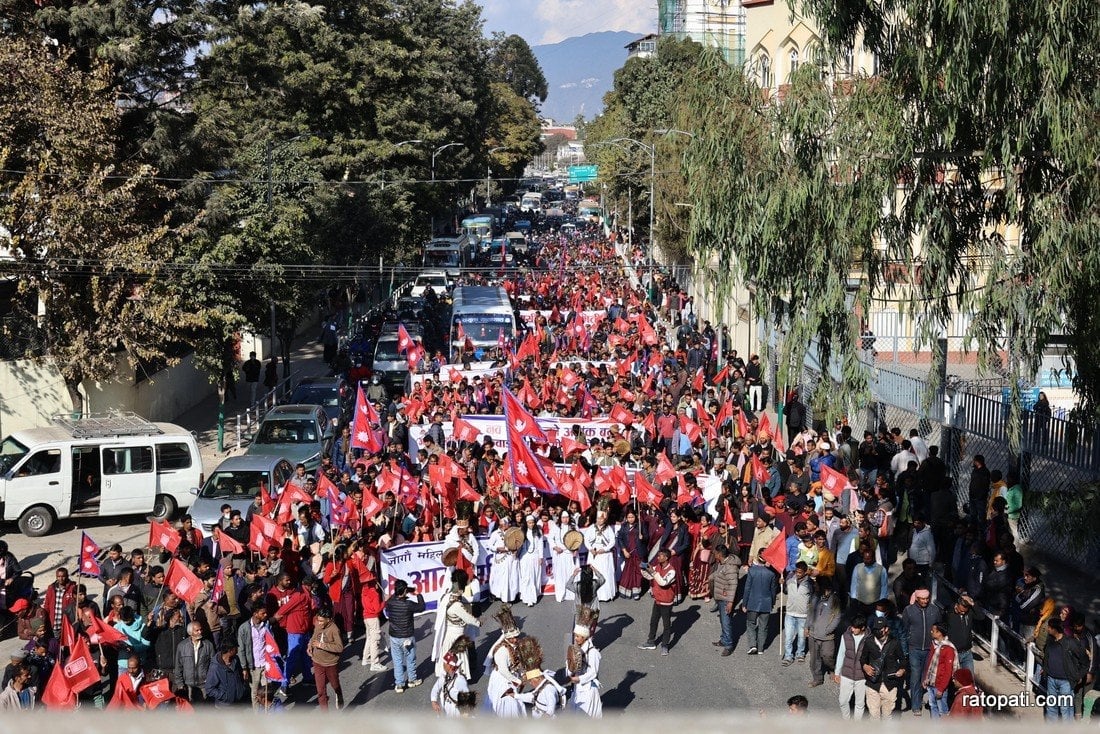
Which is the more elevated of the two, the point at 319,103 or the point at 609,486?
the point at 319,103

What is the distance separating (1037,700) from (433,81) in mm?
65732

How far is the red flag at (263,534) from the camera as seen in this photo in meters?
15.0

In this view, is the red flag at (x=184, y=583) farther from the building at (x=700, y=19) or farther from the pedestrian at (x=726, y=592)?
the building at (x=700, y=19)

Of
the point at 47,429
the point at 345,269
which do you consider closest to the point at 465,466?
the point at 47,429

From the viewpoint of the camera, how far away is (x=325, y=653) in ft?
37.5

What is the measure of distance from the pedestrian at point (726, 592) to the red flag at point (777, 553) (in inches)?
13.5

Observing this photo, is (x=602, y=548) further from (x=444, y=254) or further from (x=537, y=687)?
(x=444, y=254)

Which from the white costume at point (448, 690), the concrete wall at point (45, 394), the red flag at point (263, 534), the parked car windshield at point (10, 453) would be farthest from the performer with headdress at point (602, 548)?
the concrete wall at point (45, 394)

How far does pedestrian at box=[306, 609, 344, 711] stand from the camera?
11375 mm

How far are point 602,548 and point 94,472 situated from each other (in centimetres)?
902

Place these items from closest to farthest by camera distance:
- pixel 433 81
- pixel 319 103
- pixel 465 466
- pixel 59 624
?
pixel 59 624
pixel 465 466
pixel 319 103
pixel 433 81

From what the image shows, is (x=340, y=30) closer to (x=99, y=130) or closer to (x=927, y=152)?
(x=99, y=130)

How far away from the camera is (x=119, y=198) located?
24.2m

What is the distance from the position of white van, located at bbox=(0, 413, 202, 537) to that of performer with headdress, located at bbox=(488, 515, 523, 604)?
22.6 feet
